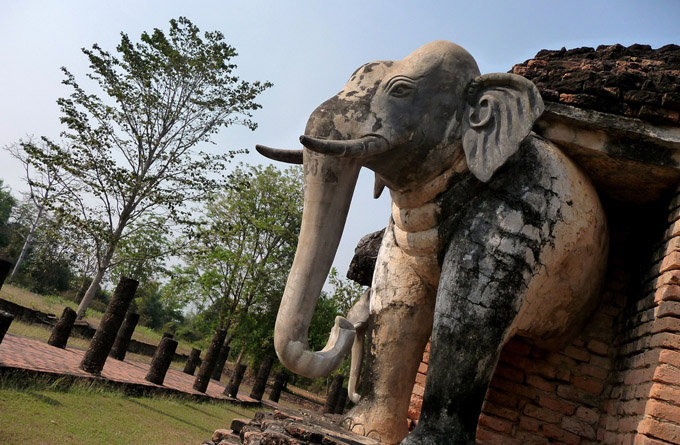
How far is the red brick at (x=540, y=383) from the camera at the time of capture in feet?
11.2

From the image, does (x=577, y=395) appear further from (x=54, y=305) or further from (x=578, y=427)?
(x=54, y=305)

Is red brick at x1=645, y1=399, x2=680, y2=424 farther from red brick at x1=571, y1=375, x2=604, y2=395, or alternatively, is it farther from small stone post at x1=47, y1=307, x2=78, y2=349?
small stone post at x1=47, y1=307, x2=78, y2=349

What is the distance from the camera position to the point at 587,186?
10.2ft

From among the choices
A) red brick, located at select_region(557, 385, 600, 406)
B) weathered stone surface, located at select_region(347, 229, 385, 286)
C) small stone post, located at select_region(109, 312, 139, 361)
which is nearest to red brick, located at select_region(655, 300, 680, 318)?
red brick, located at select_region(557, 385, 600, 406)

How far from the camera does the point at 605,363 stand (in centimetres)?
337

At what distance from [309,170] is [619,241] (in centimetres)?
201

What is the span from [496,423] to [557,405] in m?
0.37

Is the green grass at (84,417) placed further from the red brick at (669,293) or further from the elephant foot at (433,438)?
the red brick at (669,293)

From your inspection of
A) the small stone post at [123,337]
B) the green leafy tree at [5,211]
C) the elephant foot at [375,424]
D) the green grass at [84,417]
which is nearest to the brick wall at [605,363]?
the elephant foot at [375,424]

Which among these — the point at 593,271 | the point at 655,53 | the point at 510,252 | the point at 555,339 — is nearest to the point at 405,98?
the point at 510,252

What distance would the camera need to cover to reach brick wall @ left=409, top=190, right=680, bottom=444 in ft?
9.70

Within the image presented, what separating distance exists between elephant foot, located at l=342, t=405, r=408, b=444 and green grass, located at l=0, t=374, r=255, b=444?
305cm

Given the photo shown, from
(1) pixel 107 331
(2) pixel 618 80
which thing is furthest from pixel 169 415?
(2) pixel 618 80

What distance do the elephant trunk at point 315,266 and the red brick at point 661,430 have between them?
1406mm
